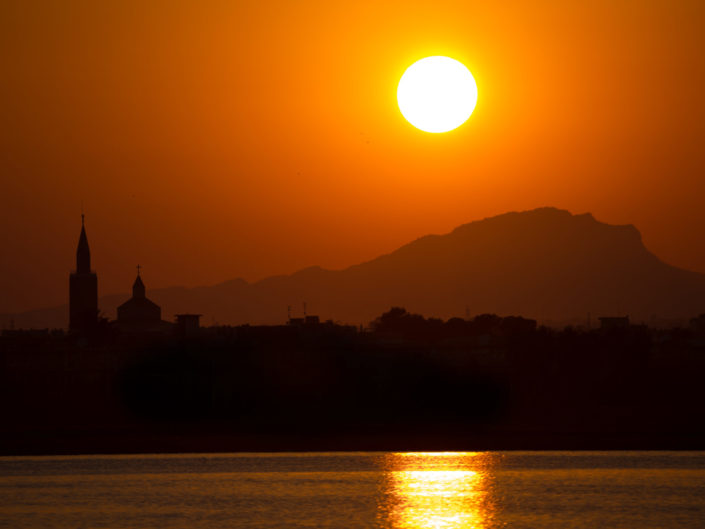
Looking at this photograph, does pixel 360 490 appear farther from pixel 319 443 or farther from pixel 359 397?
pixel 359 397

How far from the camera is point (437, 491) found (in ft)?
188

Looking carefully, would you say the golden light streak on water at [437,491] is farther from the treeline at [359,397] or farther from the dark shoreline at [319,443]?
the treeline at [359,397]

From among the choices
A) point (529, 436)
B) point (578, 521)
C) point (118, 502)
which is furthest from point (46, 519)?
point (529, 436)

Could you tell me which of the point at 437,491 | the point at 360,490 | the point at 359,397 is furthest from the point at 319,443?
the point at 437,491

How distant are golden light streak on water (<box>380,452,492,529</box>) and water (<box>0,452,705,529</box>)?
0.05m

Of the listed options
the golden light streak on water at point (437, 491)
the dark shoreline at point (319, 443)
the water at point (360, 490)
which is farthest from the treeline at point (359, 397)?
the golden light streak on water at point (437, 491)

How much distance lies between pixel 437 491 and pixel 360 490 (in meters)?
3.15

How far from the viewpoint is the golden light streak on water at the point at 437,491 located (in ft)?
162

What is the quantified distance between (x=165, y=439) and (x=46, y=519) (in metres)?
28.6

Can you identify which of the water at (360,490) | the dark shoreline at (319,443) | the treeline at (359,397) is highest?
the treeline at (359,397)

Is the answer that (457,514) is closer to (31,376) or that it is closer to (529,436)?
(529,436)

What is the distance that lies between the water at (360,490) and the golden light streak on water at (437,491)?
5 centimetres

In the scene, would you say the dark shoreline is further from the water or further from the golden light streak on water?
the golden light streak on water

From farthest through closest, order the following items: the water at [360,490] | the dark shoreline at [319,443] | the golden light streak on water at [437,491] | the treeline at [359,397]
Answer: the treeline at [359,397], the dark shoreline at [319,443], the golden light streak on water at [437,491], the water at [360,490]
